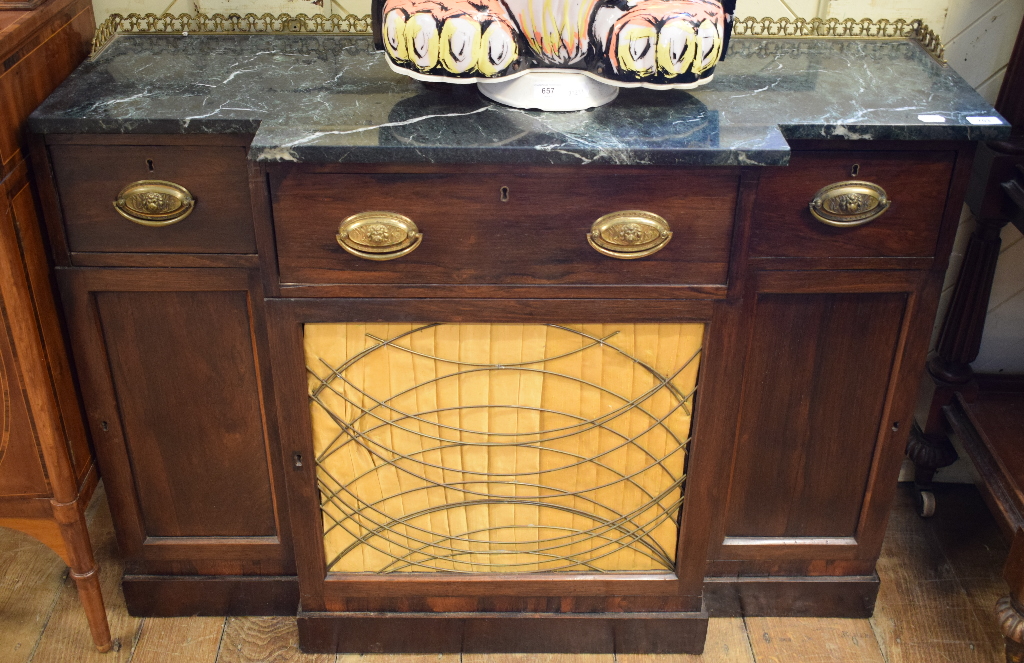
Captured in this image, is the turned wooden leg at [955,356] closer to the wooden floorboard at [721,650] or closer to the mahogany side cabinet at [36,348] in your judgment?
the wooden floorboard at [721,650]

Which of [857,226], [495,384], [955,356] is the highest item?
[857,226]

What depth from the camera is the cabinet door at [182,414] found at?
1.25 meters

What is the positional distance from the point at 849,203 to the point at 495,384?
0.48 metres

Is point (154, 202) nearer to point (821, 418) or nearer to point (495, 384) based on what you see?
point (495, 384)

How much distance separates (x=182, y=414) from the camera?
134 centimetres

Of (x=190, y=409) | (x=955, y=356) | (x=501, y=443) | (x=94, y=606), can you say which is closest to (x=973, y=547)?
(x=955, y=356)

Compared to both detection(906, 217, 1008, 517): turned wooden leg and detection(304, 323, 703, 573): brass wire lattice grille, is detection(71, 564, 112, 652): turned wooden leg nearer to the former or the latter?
detection(304, 323, 703, 573): brass wire lattice grille

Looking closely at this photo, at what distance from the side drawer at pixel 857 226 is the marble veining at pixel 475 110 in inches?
1.6

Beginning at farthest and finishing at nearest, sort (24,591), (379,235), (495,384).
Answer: (24,591) → (495,384) → (379,235)

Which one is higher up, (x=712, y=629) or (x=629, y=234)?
(x=629, y=234)

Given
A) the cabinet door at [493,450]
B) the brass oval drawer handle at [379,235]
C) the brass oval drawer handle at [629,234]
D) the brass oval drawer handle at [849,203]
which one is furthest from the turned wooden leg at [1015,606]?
the brass oval drawer handle at [379,235]

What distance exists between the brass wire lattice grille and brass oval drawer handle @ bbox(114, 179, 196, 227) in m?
0.21

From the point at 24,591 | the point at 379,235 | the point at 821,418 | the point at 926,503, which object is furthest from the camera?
the point at 926,503

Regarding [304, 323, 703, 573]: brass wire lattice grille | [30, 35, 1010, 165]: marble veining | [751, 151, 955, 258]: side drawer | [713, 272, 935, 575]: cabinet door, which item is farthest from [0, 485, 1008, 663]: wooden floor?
[30, 35, 1010, 165]: marble veining
